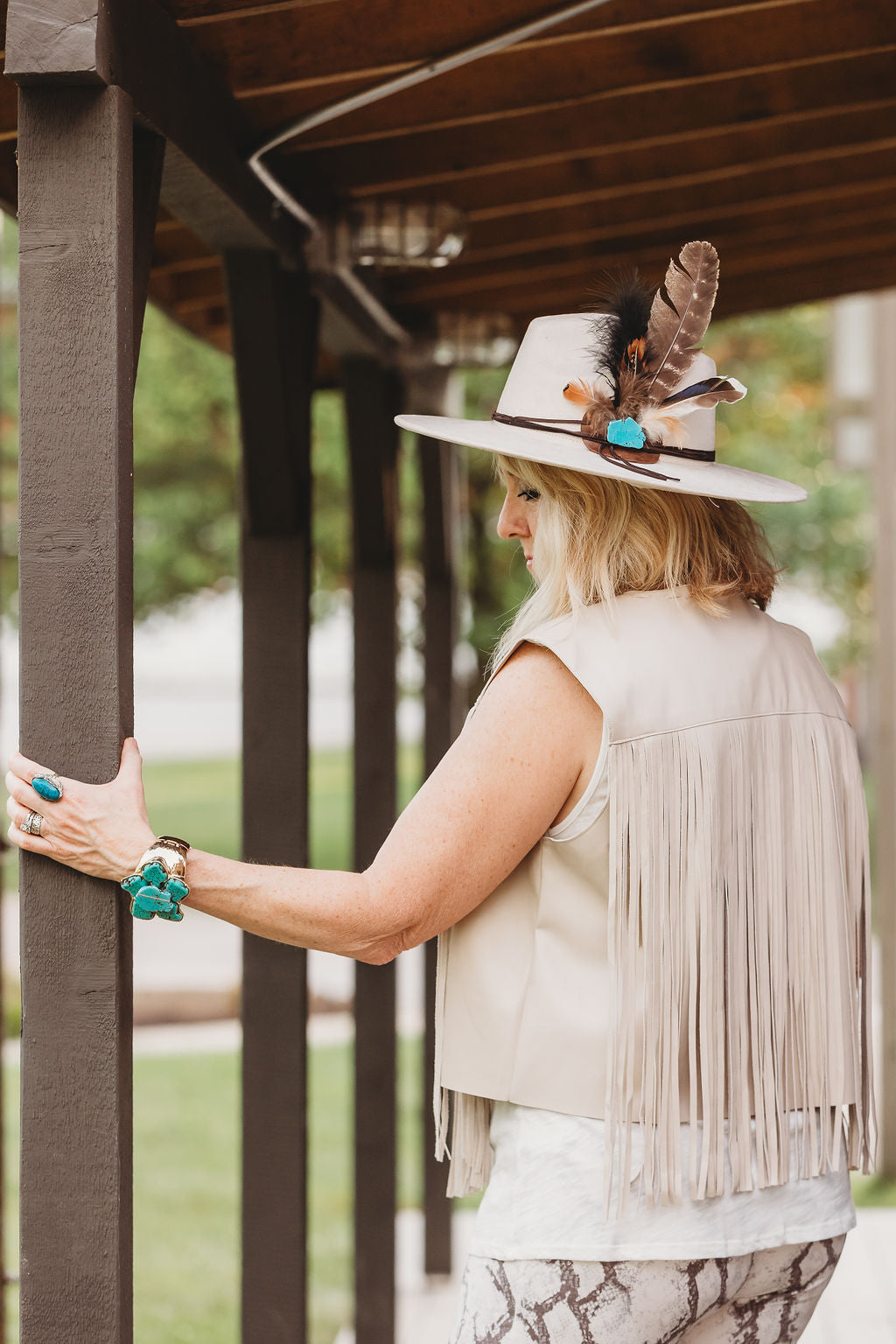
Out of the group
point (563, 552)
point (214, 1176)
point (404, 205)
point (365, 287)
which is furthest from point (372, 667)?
point (214, 1176)

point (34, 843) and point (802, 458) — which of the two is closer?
point (34, 843)

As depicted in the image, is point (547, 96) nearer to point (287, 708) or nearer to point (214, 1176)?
point (287, 708)

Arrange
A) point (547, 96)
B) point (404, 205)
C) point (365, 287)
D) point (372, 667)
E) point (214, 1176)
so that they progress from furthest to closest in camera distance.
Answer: point (214, 1176) → point (372, 667) → point (365, 287) → point (404, 205) → point (547, 96)

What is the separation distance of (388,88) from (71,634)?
0.89 meters

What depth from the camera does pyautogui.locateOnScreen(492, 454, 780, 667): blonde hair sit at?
1.44 meters

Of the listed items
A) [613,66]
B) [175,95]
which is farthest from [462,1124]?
[613,66]

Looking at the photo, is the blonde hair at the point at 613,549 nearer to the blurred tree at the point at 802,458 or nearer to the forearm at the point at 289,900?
the forearm at the point at 289,900

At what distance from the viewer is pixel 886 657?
4695 millimetres

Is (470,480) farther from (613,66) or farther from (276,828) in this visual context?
(613,66)

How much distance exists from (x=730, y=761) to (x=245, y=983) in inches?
51.0

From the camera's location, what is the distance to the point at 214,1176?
5.41 metres

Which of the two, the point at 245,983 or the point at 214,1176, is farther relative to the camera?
the point at 214,1176

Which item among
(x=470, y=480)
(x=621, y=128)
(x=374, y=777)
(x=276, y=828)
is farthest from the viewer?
(x=470, y=480)

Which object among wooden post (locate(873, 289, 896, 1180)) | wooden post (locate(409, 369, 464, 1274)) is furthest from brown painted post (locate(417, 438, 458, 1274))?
wooden post (locate(873, 289, 896, 1180))
